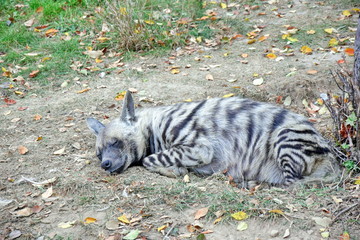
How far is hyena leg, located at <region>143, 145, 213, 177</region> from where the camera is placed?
5.75 meters

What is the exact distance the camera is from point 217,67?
8445 millimetres

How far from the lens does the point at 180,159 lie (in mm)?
5754

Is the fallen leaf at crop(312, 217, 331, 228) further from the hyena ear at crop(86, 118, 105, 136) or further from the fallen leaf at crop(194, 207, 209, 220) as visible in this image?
the hyena ear at crop(86, 118, 105, 136)

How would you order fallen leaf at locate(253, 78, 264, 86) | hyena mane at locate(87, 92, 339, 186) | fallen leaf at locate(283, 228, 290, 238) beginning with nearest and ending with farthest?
fallen leaf at locate(283, 228, 290, 238)
hyena mane at locate(87, 92, 339, 186)
fallen leaf at locate(253, 78, 264, 86)

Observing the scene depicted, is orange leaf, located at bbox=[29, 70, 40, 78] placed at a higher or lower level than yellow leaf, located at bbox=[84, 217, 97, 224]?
higher

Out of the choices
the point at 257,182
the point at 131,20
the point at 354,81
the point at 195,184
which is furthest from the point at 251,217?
the point at 131,20

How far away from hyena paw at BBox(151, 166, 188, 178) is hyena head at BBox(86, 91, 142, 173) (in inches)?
16.9

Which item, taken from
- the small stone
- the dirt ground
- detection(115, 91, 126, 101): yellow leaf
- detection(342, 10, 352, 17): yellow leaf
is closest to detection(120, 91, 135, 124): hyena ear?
the dirt ground

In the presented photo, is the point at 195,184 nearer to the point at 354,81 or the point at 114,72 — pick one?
the point at 354,81

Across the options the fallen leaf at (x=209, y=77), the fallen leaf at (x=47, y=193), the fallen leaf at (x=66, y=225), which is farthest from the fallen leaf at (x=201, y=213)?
the fallen leaf at (x=209, y=77)

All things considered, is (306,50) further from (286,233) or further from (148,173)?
(286,233)

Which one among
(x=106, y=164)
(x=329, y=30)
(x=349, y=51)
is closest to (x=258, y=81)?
(x=349, y=51)

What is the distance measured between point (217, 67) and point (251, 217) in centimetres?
443

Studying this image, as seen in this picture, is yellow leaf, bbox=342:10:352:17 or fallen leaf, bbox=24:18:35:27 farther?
fallen leaf, bbox=24:18:35:27
